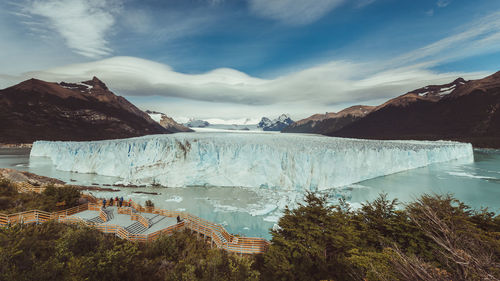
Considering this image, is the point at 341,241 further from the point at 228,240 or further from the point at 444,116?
the point at 444,116

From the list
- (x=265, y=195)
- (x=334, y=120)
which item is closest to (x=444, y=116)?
(x=334, y=120)

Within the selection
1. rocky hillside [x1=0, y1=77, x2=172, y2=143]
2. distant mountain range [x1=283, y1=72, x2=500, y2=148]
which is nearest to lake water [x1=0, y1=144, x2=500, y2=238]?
rocky hillside [x1=0, y1=77, x2=172, y2=143]

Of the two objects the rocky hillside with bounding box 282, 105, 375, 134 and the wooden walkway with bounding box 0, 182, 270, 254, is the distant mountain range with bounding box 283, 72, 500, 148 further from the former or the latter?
the wooden walkway with bounding box 0, 182, 270, 254

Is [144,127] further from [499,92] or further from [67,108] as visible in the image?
[499,92]

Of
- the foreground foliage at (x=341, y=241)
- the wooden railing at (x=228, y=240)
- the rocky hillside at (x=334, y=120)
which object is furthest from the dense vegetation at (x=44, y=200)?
the rocky hillside at (x=334, y=120)

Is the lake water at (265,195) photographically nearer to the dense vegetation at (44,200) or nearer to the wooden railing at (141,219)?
the wooden railing at (141,219)

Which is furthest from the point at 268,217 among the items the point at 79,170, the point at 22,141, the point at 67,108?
the point at 67,108

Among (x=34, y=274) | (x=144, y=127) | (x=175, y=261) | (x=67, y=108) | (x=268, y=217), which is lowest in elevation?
(x=268, y=217)
